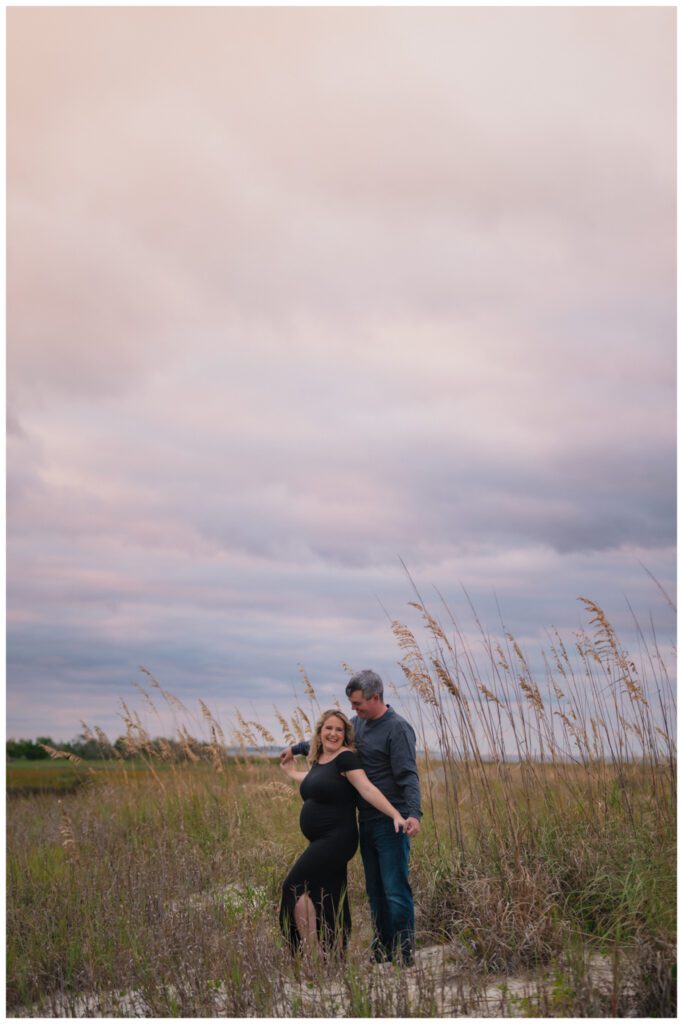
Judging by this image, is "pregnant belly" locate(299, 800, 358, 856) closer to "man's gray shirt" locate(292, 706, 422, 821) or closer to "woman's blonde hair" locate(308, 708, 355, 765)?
"man's gray shirt" locate(292, 706, 422, 821)

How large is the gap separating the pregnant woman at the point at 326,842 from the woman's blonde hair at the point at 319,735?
0.11 feet

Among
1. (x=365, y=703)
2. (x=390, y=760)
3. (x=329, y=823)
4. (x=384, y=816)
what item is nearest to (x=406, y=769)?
(x=390, y=760)

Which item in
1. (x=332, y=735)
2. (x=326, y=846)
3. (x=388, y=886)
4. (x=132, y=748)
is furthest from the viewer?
(x=132, y=748)

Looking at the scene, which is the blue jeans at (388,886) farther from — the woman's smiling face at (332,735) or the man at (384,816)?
the woman's smiling face at (332,735)

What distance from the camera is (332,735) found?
549 cm

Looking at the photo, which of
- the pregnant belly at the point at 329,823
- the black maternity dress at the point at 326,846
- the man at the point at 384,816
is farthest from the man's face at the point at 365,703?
the pregnant belly at the point at 329,823

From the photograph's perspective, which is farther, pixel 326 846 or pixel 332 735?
pixel 332 735

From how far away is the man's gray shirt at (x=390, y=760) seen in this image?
533 cm

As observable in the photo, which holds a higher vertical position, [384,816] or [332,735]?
[332,735]

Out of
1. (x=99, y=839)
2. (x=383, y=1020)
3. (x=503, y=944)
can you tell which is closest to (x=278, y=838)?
(x=99, y=839)

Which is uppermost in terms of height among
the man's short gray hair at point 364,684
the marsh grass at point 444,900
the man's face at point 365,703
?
the man's short gray hair at point 364,684

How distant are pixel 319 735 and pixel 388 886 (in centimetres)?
94

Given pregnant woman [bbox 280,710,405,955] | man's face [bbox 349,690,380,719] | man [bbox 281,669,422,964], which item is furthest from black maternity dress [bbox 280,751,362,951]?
man's face [bbox 349,690,380,719]

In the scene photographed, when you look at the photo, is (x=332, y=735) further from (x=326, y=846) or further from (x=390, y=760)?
(x=326, y=846)
